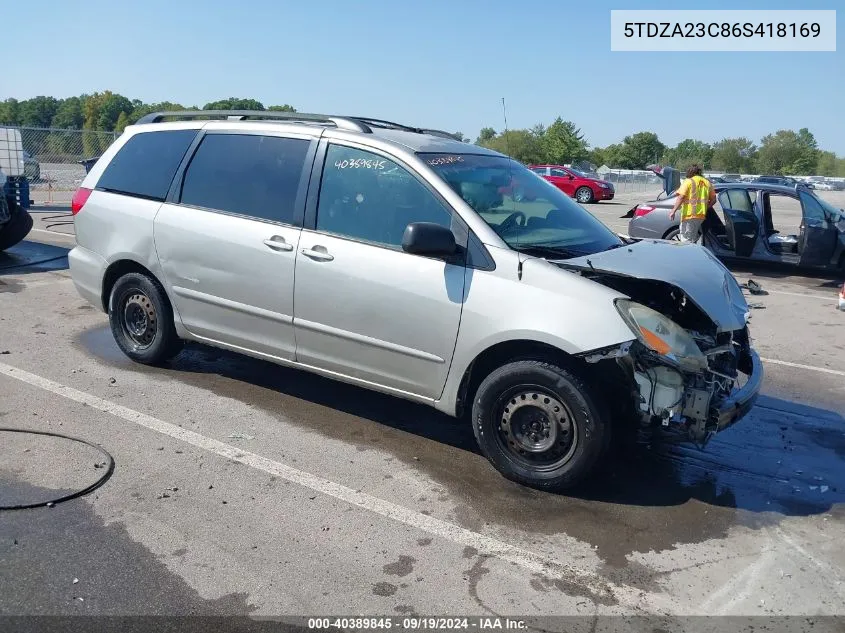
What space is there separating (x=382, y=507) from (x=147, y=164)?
351 centimetres

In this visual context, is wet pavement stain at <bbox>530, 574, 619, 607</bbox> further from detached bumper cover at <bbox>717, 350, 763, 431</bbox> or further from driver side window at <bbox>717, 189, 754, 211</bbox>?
driver side window at <bbox>717, 189, 754, 211</bbox>

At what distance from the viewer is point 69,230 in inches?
576

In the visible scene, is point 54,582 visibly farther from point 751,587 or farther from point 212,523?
point 751,587

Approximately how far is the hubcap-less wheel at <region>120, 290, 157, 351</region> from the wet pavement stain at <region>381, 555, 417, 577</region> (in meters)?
3.27

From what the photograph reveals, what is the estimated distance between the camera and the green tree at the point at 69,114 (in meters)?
56.8

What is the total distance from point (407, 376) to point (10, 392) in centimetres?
303

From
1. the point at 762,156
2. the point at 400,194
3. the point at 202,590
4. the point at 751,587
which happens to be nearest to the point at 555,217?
the point at 400,194

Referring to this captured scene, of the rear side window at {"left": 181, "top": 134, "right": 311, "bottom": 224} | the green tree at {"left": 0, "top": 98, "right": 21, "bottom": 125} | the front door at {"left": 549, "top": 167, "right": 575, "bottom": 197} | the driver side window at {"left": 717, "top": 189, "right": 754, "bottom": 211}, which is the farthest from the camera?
the green tree at {"left": 0, "top": 98, "right": 21, "bottom": 125}

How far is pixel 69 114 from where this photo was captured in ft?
208

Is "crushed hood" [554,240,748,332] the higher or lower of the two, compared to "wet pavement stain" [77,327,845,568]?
higher

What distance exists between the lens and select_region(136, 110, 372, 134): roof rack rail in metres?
5.09

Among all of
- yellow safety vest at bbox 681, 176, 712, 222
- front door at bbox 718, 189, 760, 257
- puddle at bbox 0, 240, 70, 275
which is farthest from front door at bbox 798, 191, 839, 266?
puddle at bbox 0, 240, 70, 275

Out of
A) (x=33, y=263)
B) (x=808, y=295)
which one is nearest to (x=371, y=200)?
(x=33, y=263)

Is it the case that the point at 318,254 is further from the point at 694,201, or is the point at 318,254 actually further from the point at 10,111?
the point at 10,111
